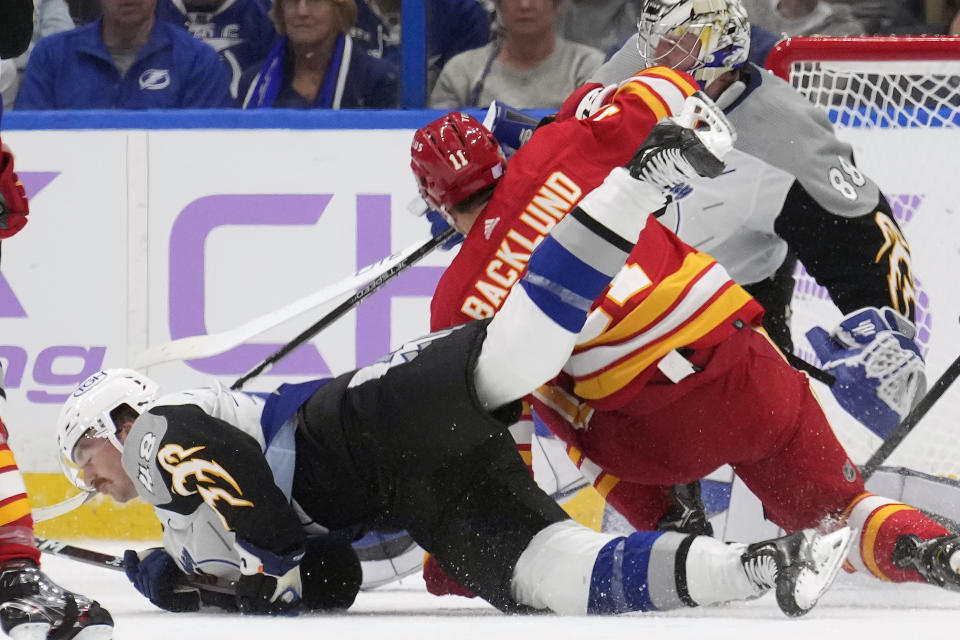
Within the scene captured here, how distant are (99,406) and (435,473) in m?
0.69

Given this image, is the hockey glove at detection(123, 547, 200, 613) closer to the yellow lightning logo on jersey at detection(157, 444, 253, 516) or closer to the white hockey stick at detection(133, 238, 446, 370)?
the yellow lightning logo on jersey at detection(157, 444, 253, 516)

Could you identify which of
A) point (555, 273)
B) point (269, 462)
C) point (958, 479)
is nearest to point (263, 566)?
point (269, 462)

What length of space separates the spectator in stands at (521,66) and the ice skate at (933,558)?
1.85m

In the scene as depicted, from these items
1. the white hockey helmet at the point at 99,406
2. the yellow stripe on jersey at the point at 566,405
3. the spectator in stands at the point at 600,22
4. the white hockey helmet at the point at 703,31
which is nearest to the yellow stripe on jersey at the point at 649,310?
the yellow stripe on jersey at the point at 566,405

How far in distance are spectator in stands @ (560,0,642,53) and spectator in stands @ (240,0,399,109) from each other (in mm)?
484

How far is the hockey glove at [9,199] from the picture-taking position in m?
2.23

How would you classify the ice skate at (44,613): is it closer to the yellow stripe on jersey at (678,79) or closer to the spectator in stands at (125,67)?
the yellow stripe on jersey at (678,79)

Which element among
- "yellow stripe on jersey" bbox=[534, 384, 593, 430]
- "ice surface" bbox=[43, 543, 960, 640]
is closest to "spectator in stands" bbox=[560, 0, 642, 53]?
"yellow stripe on jersey" bbox=[534, 384, 593, 430]

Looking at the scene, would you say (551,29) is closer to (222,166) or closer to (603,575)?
(222,166)

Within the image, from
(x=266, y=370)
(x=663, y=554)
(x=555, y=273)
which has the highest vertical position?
(x=555, y=273)

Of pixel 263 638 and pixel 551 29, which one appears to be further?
pixel 551 29

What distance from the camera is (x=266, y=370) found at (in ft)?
11.4

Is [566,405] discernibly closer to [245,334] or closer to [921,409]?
[921,409]

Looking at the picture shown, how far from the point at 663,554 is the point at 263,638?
Result: 21.4 inches
